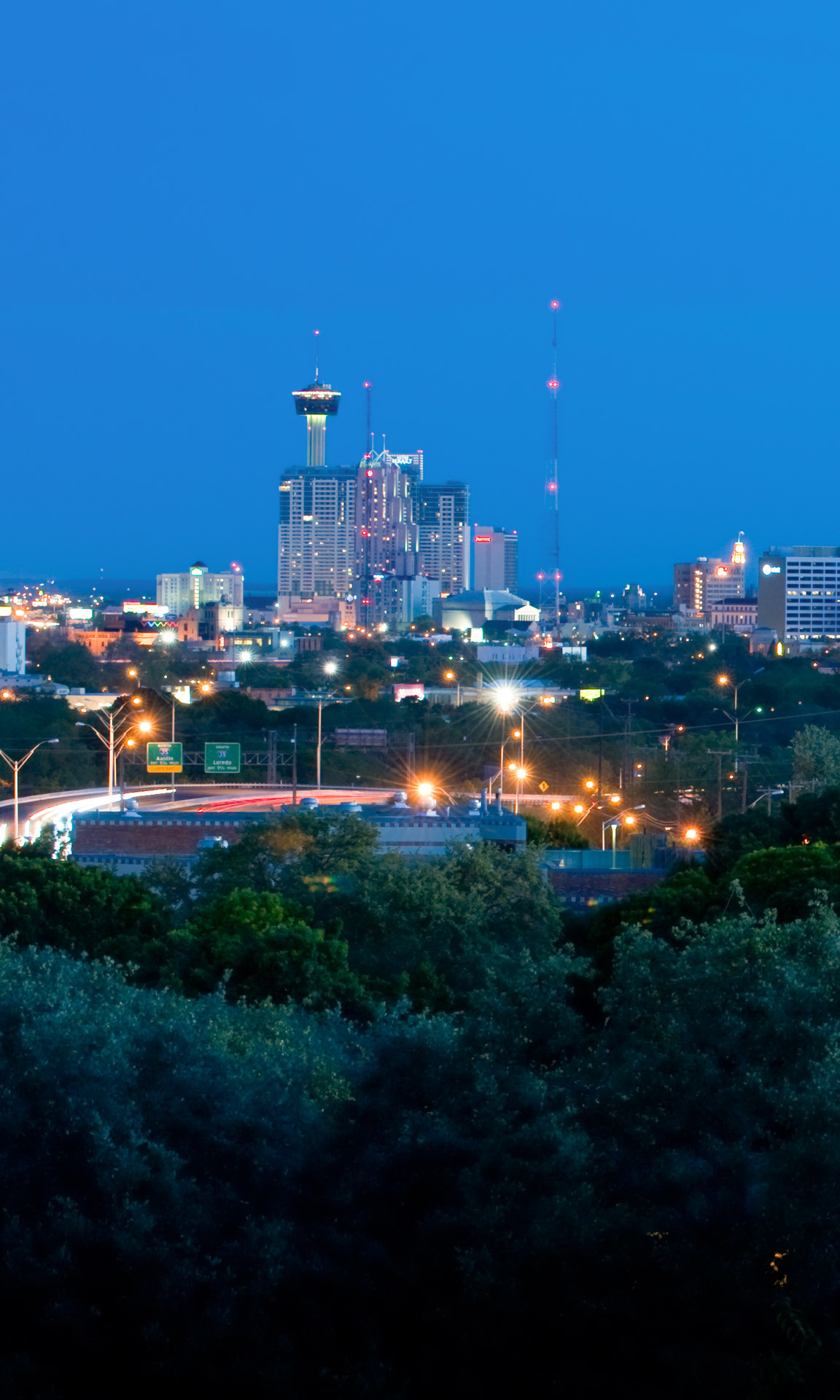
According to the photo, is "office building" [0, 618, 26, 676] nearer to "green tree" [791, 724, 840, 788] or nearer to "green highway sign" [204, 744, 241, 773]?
"green tree" [791, 724, 840, 788]

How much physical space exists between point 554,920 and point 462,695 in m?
53.6

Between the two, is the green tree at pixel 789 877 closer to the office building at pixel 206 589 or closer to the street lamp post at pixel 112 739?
the street lamp post at pixel 112 739

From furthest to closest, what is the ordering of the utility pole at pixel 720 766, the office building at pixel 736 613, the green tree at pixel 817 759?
the office building at pixel 736 613 < the green tree at pixel 817 759 < the utility pole at pixel 720 766

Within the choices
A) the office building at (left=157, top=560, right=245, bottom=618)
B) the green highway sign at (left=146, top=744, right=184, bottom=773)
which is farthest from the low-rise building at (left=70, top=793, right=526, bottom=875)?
the office building at (left=157, top=560, right=245, bottom=618)

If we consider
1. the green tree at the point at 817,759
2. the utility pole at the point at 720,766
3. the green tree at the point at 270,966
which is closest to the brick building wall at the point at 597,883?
the utility pole at the point at 720,766

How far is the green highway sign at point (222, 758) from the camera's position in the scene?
32.6 m

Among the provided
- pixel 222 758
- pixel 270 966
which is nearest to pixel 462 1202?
pixel 270 966

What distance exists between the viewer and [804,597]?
454ft

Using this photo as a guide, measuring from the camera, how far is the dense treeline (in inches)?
316

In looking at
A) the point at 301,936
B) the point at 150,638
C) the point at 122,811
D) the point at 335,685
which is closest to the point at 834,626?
the point at 150,638

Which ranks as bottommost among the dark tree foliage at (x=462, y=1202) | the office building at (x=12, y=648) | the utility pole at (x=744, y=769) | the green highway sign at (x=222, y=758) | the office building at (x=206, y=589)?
the dark tree foliage at (x=462, y=1202)

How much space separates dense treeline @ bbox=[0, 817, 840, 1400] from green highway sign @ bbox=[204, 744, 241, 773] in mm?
22331

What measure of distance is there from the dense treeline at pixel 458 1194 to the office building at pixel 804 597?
427 ft

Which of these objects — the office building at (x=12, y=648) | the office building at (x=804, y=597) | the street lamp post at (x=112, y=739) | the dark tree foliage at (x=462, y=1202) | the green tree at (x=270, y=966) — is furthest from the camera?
the office building at (x=804, y=597)
